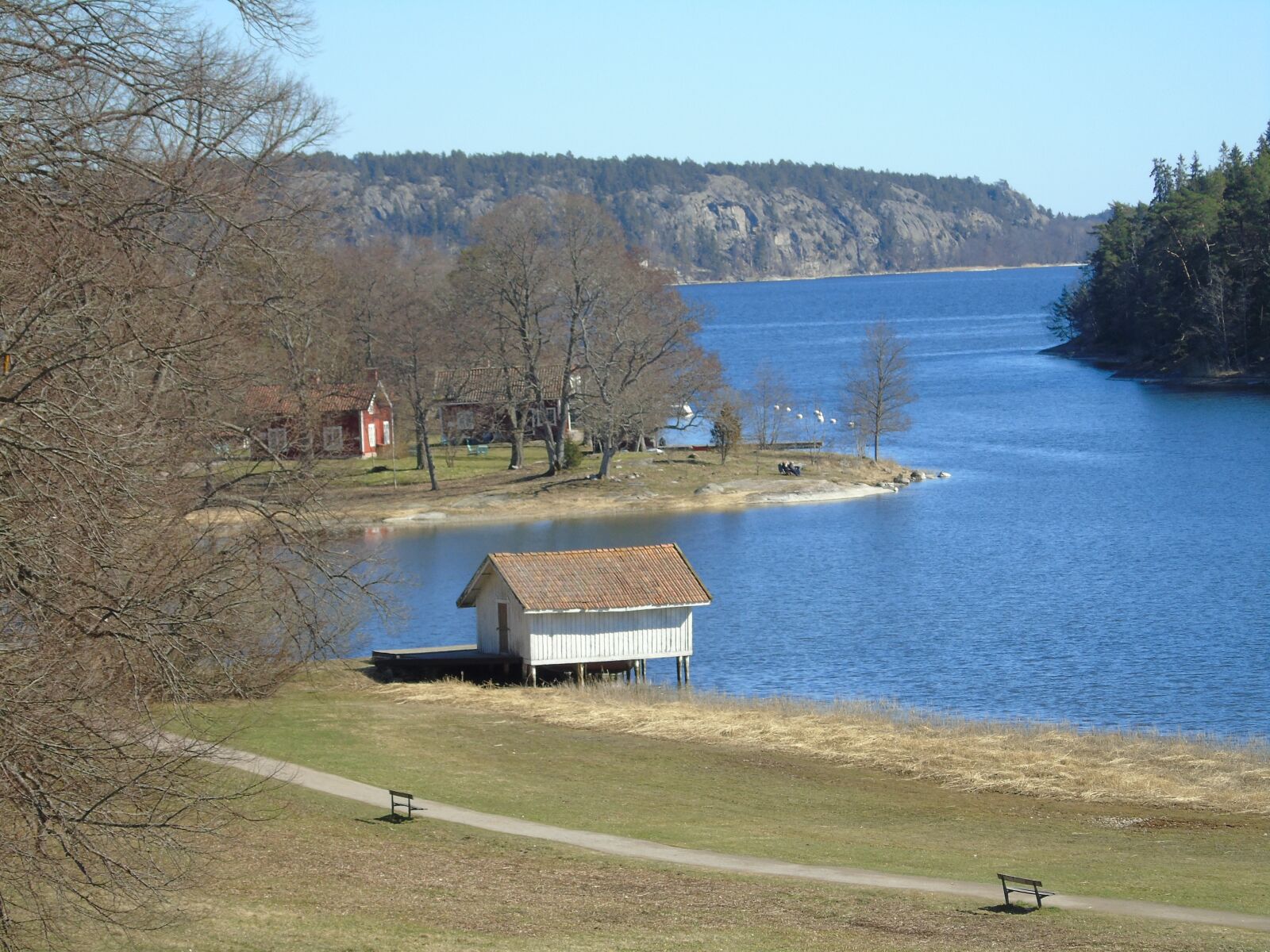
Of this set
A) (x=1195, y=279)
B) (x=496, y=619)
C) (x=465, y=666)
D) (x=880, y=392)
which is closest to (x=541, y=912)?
(x=465, y=666)

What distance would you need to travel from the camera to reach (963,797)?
978 inches

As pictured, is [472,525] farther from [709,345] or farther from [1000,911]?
[709,345]

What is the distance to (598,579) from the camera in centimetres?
3859

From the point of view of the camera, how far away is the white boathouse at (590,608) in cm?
3778

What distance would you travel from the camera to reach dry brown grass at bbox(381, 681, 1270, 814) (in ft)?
82.6

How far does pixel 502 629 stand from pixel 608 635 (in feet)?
10.2

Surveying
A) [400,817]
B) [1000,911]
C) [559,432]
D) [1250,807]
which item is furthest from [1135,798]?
[559,432]

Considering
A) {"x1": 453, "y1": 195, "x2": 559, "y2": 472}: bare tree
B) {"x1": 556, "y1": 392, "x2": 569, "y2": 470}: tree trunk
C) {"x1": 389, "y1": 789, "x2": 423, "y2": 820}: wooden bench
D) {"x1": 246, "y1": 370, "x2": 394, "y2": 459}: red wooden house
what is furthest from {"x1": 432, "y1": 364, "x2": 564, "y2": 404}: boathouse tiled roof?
{"x1": 389, "y1": 789, "x2": 423, "y2": 820}: wooden bench

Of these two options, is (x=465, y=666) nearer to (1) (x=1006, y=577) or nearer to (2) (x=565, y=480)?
(1) (x=1006, y=577)

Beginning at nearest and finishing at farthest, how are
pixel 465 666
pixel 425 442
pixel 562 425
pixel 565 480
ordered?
1. pixel 465 666
2. pixel 425 442
3. pixel 565 480
4. pixel 562 425

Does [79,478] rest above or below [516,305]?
below

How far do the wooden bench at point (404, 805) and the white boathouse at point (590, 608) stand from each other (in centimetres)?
1515

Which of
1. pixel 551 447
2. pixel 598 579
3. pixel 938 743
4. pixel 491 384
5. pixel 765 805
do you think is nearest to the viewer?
pixel 765 805

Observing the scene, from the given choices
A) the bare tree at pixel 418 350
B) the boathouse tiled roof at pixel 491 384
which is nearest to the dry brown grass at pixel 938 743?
the bare tree at pixel 418 350
